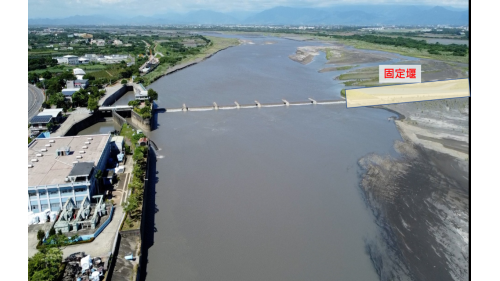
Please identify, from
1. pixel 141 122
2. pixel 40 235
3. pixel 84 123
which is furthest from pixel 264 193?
pixel 84 123

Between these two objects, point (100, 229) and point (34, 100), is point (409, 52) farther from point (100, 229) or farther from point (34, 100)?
point (100, 229)

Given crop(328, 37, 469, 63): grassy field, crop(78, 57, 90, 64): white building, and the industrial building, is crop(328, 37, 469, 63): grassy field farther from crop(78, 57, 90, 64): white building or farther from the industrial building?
crop(78, 57, 90, 64): white building

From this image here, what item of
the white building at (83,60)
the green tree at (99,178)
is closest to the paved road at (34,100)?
the green tree at (99,178)

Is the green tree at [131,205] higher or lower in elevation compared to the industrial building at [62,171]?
lower

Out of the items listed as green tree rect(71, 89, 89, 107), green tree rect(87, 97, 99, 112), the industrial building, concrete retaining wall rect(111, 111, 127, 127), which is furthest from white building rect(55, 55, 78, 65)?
the industrial building

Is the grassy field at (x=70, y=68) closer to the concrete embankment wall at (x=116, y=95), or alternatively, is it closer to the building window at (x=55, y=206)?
the concrete embankment wall at (x=116, y=95)
